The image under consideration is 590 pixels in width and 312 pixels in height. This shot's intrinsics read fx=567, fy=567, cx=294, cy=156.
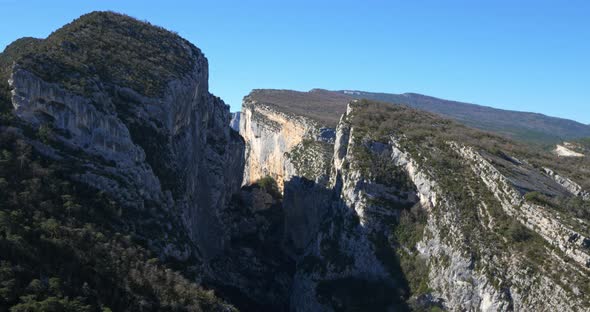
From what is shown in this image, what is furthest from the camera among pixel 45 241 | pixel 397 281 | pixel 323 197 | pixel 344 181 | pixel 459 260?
pixel 323 197

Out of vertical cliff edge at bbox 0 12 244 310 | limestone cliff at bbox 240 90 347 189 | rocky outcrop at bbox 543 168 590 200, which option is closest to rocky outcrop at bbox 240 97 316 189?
limestone cliff at bbox 240 90 347 189

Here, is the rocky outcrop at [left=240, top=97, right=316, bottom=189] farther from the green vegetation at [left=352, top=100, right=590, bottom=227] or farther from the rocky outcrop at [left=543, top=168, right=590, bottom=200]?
the rocky outcrop at [left=543, top=168, right=590, bottom=200]

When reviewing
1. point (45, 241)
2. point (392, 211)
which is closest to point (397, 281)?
point (392, 211)

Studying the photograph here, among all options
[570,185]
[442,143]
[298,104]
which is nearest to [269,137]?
[298,104]

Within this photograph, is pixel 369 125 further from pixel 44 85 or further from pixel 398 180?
pixel 44 85

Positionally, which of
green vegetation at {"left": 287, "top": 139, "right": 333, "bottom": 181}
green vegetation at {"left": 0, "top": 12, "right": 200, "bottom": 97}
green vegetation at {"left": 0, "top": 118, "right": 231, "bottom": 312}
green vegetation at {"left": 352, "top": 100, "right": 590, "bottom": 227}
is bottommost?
green vegetation at {"left": 0, "top": 118, "right": 231, "bottom": 312}

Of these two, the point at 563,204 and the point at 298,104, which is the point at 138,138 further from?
the point at 298,104

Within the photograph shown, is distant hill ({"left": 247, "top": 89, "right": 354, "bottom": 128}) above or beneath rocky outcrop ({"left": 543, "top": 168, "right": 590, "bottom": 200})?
above

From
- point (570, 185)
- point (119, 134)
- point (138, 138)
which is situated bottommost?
point (570, 185)
